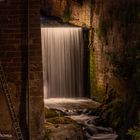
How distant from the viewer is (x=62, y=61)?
58.7 feet

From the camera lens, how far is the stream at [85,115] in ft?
38.4

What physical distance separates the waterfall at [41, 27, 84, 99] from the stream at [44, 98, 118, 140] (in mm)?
608

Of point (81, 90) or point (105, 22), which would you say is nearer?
point (105, 22)

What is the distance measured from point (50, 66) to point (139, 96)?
6.71 m

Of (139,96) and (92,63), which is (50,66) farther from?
(139,96)

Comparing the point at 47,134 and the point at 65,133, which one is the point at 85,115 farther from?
the point at 47,134

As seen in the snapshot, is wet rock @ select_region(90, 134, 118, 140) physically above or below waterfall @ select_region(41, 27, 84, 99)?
below

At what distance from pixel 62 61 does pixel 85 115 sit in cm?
430

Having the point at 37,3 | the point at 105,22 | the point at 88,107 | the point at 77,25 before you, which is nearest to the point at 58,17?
the point at 77,25

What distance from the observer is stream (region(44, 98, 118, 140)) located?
11695mm

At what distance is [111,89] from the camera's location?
48.8 ft

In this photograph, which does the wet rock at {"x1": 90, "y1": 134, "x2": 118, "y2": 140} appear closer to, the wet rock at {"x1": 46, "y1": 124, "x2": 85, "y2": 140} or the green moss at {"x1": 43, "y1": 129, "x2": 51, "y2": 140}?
the wet rock at {"x1": 46, "y1": 124, "x2": 85, "y2": 140}

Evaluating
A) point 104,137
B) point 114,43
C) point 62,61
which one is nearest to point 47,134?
point 104,137

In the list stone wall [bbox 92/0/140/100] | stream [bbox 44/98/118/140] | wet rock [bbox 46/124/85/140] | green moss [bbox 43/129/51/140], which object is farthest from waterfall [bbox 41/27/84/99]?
green moss [bbox 43/129/51/140]
